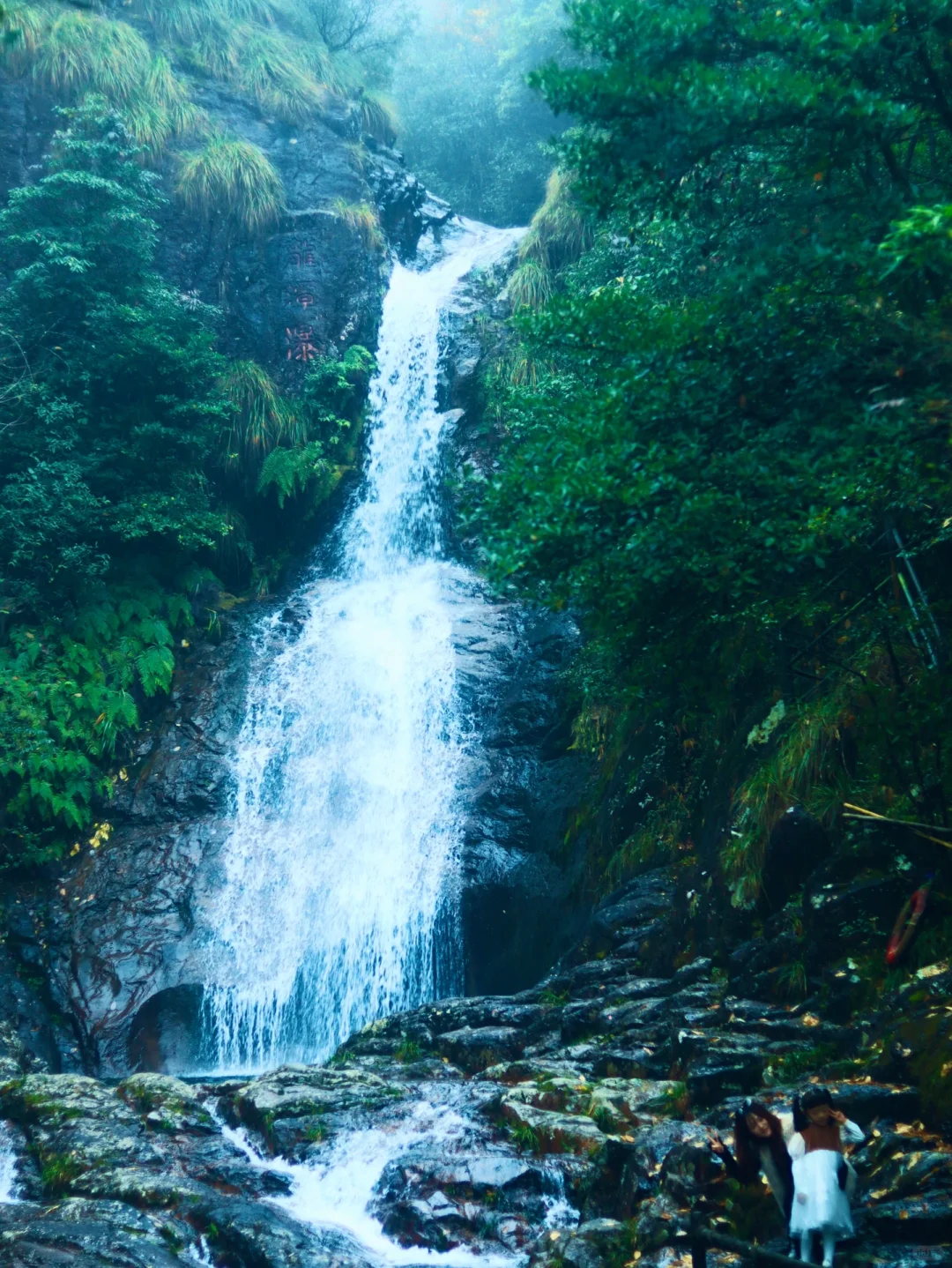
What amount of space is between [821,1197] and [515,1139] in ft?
10.2

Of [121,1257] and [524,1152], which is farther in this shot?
[524,1152]

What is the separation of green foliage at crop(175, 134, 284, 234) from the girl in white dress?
18.2 metres

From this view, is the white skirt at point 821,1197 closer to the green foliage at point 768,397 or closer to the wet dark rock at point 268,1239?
the green foliage at point 768,397

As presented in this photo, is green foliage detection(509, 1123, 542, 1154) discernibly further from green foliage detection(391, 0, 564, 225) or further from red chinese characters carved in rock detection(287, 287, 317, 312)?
green foliage detection(391, 0, 564, 225)

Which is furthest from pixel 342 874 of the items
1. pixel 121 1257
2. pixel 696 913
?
pixel 121 1257

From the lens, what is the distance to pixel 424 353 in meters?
18.5

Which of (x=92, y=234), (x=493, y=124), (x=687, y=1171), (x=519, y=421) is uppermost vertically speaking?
(x=493, y=124)

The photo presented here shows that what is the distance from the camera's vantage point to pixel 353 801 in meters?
13.2

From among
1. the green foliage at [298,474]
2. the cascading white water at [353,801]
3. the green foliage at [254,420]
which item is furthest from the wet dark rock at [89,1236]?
the green foliage at [254,420]

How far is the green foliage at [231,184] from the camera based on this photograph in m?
17.4

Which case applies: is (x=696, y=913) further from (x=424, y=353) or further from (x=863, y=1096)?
(x=424, y=353)

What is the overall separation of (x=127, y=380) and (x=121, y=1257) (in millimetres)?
12673

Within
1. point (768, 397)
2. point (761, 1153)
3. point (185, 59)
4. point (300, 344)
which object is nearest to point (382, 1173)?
point (761, 1153)

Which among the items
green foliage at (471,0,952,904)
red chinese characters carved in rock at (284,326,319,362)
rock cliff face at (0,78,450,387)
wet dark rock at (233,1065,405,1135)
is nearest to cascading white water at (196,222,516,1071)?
red chinese characters carved in rock at (284,326,319,362)
